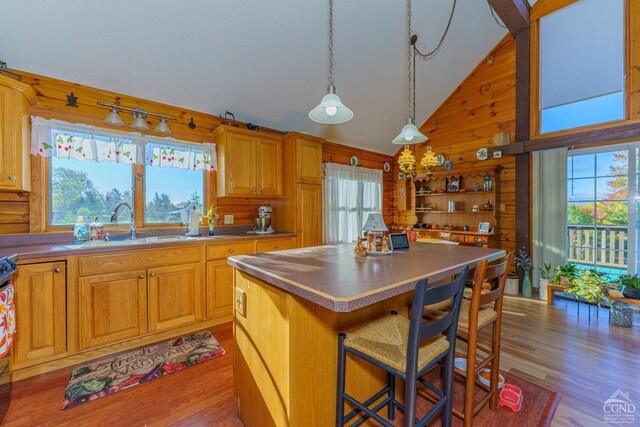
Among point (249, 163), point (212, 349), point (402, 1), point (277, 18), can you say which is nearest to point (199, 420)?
point (212, 349)

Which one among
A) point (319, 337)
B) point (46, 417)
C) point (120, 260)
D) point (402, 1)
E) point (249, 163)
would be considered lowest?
point (46, 417)

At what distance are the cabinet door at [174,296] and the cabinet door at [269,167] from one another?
1303mm

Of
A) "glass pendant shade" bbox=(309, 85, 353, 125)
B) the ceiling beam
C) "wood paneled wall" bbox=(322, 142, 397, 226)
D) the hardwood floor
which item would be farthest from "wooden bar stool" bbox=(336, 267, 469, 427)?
the ceiling beam

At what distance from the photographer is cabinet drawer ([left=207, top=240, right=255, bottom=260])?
9.36ft

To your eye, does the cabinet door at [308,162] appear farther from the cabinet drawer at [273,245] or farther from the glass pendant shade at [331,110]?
the glass pendant shade at [331,110]

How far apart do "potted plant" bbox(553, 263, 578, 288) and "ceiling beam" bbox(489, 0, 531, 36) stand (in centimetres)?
342

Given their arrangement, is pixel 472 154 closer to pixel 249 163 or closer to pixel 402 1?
pixel 402 1

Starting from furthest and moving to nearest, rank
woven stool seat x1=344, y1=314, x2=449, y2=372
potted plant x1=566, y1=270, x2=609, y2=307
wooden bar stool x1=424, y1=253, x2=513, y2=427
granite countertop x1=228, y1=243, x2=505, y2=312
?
potted plant x1=566, y1=270, x2=609, y2=307 → wooden bar stool x1=424, y1=253, x2=513, y2=427 → woven stool seat x1=344, y1=314, x2=449, y2=372 → granite countertop x1=228, y1=243, x2=505, y2=312

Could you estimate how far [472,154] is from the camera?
465 centimetres

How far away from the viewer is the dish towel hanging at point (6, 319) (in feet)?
5.11

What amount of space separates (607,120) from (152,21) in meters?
5.19

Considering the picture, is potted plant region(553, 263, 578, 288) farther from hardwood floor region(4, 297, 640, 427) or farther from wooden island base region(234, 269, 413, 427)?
wooden island base region(234, 269, 413, 427)

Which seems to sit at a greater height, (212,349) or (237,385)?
(237,385)

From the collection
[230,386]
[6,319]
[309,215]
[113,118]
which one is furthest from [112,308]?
[309,215]
